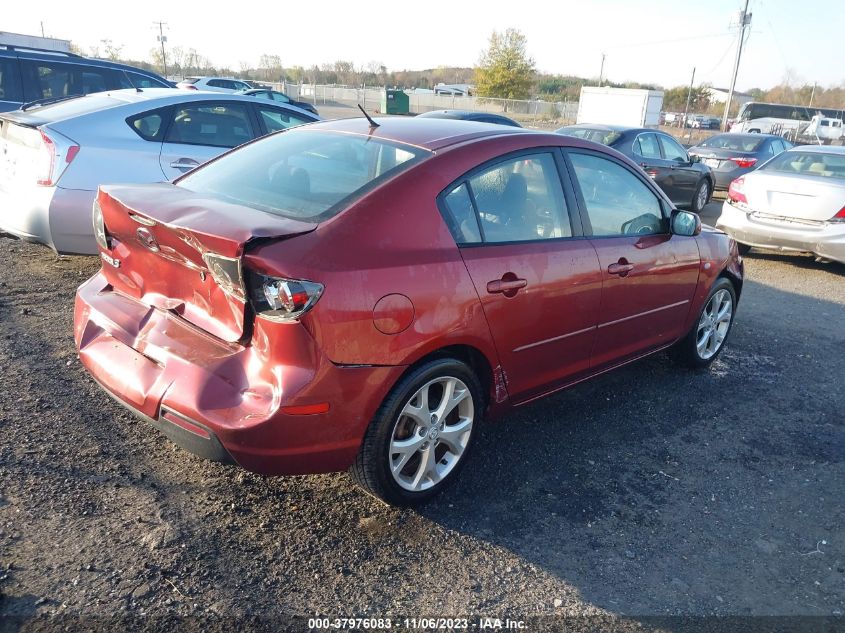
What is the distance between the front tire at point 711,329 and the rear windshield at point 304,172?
2736 mm

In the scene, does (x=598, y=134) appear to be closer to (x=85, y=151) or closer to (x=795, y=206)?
(x=795, y=206)

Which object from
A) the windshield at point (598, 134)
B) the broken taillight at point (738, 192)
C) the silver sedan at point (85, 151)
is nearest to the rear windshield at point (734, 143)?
the windshield at point (598, 134)

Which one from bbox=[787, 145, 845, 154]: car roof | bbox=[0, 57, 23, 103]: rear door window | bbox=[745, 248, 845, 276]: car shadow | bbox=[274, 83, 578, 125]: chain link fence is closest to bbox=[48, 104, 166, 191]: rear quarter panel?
bbox=[0, 57, 23, 103]: rear door window

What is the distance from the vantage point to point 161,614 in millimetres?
2389

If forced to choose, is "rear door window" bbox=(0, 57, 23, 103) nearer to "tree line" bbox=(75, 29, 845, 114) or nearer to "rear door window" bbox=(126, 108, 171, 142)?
"rear door window" bbox=(126, 108, 171, 142)

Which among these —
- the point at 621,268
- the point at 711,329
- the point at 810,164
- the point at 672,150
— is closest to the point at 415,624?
the point at 621,268

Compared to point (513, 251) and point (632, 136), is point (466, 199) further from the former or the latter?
point (632, 136)

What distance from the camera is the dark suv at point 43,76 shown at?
9.83 m

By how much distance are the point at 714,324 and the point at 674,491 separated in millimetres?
2020

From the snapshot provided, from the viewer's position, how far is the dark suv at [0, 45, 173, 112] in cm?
983

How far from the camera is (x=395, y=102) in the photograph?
40969mm

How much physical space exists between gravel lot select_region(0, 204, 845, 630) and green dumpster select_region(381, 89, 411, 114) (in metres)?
38.4

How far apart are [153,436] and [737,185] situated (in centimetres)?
781

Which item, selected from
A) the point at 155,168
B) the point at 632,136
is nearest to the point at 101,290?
the point at 155,168
